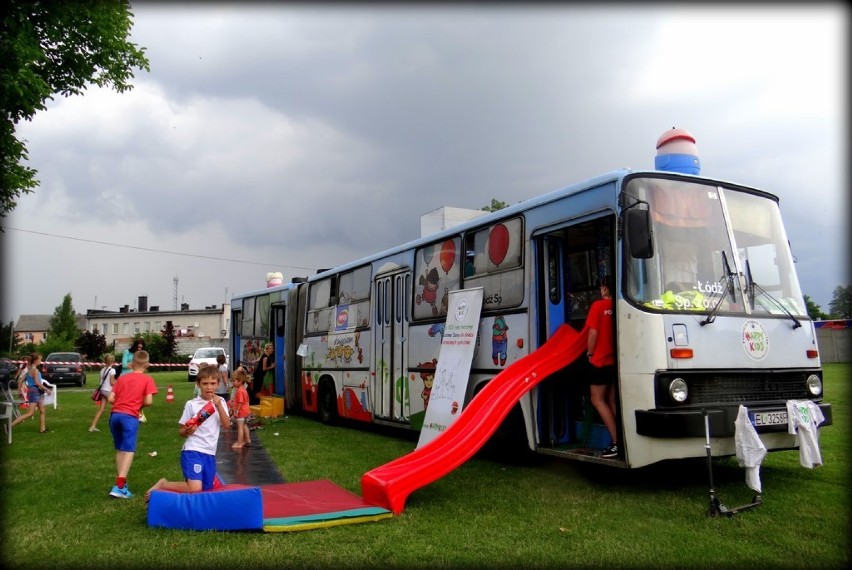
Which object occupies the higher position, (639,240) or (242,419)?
(639,240)

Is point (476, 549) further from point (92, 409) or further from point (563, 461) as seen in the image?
point (92, 409)

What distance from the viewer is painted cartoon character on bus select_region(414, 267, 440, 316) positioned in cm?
1023

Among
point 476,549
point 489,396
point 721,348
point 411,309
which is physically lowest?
point 476,549

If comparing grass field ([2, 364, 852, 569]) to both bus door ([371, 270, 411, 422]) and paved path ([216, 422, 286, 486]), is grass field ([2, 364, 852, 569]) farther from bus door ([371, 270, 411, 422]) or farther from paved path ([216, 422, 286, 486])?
bus door ([371, 270, 411, 422])

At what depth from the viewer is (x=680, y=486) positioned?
23.5 feet

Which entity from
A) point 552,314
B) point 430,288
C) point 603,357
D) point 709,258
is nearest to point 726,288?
point 709,258

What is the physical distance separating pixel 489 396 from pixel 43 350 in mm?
54658

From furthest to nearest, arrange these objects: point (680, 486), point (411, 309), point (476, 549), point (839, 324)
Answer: point (839, 324) < point (411, 309) < point (680, 486) < point (476, 549)

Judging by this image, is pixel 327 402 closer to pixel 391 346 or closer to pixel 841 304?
pixel 391 346

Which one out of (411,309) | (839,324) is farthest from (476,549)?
(839,324)

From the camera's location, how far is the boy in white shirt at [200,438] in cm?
633

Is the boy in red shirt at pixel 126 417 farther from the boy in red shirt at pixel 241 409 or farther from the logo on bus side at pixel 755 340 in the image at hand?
the logo on bus side at pixel 755 340

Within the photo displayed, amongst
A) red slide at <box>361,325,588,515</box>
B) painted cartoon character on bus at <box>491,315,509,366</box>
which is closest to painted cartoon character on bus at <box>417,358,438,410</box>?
painted cartoon character on bus at <box>491,315,509,366</box>

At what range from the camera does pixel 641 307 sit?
6.41m
